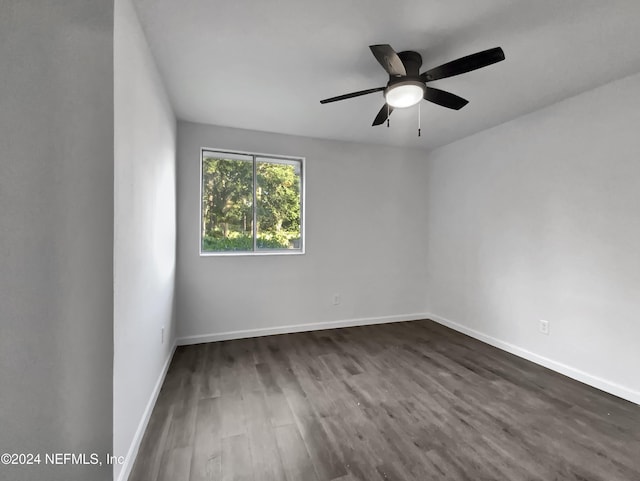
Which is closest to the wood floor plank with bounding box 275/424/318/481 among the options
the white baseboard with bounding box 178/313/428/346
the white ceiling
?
the white baseboard with bounding box 178/313/428/346

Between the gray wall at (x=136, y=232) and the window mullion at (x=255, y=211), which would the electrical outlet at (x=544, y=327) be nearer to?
the window mullion at (x=255, y=211)

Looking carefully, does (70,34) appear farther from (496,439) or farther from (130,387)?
(496,439)

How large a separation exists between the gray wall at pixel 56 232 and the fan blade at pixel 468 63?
68.6 inches

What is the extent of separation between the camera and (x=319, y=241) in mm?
3629

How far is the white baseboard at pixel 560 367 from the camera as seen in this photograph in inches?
84.0

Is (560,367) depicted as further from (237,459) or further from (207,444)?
(207,444)

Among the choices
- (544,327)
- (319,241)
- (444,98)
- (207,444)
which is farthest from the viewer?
(319,241)

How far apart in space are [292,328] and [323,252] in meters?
1.07

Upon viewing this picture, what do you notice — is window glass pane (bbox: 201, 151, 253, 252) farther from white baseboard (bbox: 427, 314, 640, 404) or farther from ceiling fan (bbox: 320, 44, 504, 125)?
white baseboard (bbox: 427, 314, 640, 404)

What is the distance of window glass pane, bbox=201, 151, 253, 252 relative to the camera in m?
3.27

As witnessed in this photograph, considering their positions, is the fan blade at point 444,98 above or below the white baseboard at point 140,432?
above

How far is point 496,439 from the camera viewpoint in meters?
1.67

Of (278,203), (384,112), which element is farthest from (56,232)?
(278,203)

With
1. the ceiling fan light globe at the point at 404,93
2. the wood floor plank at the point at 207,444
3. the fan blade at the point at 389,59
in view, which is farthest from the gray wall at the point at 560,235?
the wood floor plank at the point at 207,444
